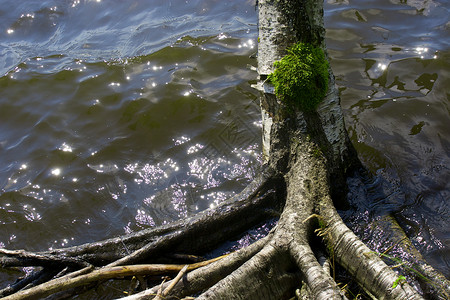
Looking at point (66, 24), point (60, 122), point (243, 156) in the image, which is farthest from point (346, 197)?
point (66, 24)

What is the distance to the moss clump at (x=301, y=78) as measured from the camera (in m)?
3.87

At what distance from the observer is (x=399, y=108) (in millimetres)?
6062

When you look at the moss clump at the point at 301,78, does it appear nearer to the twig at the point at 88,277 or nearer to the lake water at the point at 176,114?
the lake water at the point at 176,114

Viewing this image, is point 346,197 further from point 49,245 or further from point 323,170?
point 49,245

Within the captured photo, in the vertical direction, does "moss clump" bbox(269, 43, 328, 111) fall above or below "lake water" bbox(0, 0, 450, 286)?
above

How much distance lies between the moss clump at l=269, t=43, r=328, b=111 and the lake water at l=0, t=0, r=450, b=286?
1462 millimetres

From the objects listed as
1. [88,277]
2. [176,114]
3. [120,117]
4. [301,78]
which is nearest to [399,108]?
[301,78]

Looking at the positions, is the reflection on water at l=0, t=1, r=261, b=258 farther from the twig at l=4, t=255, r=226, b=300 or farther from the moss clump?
the moss clump

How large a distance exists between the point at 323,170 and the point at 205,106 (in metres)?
3.17

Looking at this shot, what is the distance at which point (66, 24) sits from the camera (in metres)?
9.56

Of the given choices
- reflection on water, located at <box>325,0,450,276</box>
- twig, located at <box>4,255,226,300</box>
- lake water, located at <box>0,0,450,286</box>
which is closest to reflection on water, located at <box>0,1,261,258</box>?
lake water, located at <box>0,0,450,286</box>

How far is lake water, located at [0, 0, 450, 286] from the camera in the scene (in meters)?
4.93

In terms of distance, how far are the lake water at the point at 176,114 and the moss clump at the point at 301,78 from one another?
4.80 ft

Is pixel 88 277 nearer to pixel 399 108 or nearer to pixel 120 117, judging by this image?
pixel 120 117
